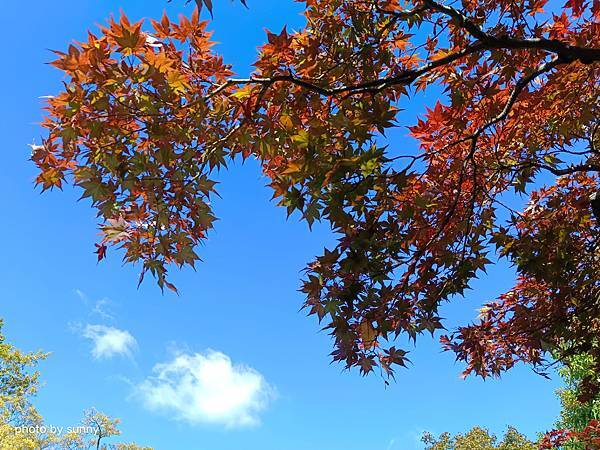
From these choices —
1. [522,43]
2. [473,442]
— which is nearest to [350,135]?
[522,43]

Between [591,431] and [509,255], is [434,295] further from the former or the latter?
[591,431]

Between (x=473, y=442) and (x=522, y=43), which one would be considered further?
(x=473, y=442)

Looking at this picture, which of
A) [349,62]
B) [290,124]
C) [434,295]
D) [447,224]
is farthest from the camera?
[447,224]

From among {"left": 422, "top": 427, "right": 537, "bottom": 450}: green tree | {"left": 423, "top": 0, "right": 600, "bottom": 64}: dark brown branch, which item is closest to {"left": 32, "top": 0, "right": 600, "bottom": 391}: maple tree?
{"left": 423, "top": 0, "right": 600, "bottom": 64}: dark brown branch

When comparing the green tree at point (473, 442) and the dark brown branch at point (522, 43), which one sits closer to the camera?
the dark brown branch at point (522, 43)

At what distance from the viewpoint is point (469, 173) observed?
4406 millimetres

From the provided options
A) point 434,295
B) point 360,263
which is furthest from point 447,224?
point 360,263

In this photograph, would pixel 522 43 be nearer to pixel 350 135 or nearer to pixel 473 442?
pixel 350 135

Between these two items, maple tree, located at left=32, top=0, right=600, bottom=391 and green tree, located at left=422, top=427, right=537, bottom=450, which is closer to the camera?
maple tree, located at left=32, top=0, right=600, bottom=391

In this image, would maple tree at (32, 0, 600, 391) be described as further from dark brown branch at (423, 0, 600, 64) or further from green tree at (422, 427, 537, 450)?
green tree at (422, 427, 537, 450)

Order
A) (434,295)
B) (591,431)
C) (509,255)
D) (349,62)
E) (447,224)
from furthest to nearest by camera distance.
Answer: (591,431) < (509,255) < (447,224) < (434,295) < (349,62)

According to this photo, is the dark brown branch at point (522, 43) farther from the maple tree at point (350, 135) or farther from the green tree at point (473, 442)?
the green tree at point (473, 442)

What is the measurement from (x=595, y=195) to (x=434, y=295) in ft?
7.21

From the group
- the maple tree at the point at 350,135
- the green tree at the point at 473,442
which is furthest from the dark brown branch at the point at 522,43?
the green tree at the point at 473,442
